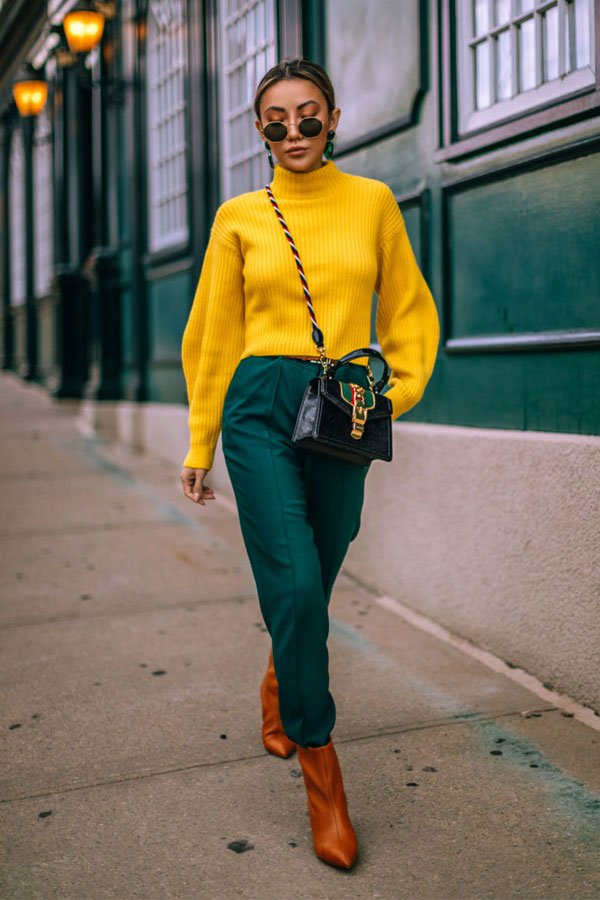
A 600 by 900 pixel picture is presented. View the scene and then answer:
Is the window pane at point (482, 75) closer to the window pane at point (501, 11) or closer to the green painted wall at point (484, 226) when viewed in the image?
the window pane at point (501, 11)

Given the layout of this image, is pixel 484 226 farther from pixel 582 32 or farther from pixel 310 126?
pixel 310 126

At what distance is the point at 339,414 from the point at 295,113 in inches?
34.3

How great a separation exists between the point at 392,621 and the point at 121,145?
722 cm

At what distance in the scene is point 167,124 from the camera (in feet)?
30.5

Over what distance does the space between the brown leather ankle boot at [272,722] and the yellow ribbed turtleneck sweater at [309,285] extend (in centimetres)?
83

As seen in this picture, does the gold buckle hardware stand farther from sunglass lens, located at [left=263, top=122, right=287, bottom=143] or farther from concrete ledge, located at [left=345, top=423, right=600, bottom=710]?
concrete ledge, located at [left=345, top=423, right=600, bottom=710]

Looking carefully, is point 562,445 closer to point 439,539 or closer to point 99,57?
point 439,539

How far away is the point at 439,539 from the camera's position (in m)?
4.64

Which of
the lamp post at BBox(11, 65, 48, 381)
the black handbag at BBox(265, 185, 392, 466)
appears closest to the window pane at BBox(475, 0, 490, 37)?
the black handbag at BBox(265, 185, 392, 466)

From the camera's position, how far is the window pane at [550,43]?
4.04 m

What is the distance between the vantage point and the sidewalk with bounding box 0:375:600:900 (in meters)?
2.62

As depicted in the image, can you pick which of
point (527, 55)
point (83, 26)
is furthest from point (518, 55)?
point (83, 26)

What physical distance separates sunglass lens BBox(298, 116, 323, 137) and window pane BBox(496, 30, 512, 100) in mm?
1891

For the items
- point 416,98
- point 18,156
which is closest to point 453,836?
point 416,98
